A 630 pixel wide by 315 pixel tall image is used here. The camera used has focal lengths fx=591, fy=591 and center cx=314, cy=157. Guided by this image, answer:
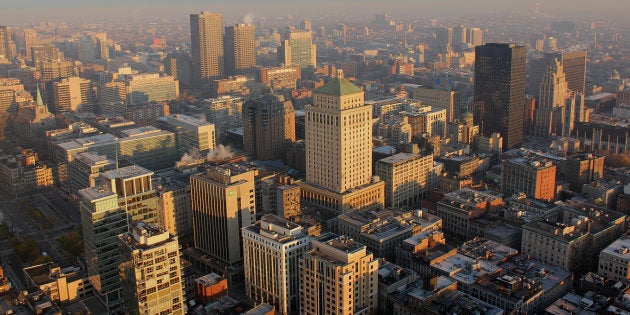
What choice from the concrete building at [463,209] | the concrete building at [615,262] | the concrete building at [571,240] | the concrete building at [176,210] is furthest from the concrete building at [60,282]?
the concrete building at [615,262]

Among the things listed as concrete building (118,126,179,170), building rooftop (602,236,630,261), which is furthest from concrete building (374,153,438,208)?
concrete building (118,126,179,170)

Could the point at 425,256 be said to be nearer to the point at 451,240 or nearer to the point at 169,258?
the point at 451,240

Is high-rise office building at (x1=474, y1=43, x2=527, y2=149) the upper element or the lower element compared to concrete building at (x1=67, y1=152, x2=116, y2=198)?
upper

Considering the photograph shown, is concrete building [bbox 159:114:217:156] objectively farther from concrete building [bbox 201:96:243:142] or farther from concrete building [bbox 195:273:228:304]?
concrete building [bbox 195:273:228:304]

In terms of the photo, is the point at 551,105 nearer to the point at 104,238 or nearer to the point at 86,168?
the point at 86,168

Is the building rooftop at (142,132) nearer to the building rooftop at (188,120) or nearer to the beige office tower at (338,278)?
the building rooftop at (188,120)

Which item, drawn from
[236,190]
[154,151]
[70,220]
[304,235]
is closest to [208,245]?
[236,190]
